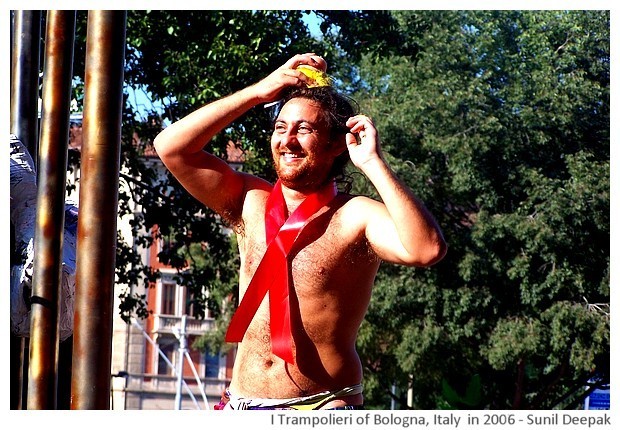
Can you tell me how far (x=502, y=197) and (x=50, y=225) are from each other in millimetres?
19386

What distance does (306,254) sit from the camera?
3760 millimetres

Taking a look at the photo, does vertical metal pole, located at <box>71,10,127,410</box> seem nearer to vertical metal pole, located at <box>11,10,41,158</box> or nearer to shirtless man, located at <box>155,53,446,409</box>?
shirtless man, located at <box>155,53,446,409</box>

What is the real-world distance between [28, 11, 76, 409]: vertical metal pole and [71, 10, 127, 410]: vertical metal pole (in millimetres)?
260

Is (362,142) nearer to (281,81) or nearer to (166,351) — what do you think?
(281,81)

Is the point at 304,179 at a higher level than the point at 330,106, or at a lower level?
lower

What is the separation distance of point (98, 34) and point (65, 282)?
79 cm

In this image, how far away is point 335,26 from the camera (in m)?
13.0

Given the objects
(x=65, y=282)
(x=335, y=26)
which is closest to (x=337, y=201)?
(x=65, y=282)

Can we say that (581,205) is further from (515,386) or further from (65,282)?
(65,282)

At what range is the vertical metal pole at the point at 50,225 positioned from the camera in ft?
10.6

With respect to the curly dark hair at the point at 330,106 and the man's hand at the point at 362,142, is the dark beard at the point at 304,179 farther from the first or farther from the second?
the man's hand at the point at 362,142

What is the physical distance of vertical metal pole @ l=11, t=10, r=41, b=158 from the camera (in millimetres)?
4512

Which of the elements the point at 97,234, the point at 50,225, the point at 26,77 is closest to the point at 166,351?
the point at 26,77

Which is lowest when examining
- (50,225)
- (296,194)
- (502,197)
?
(50,225)
